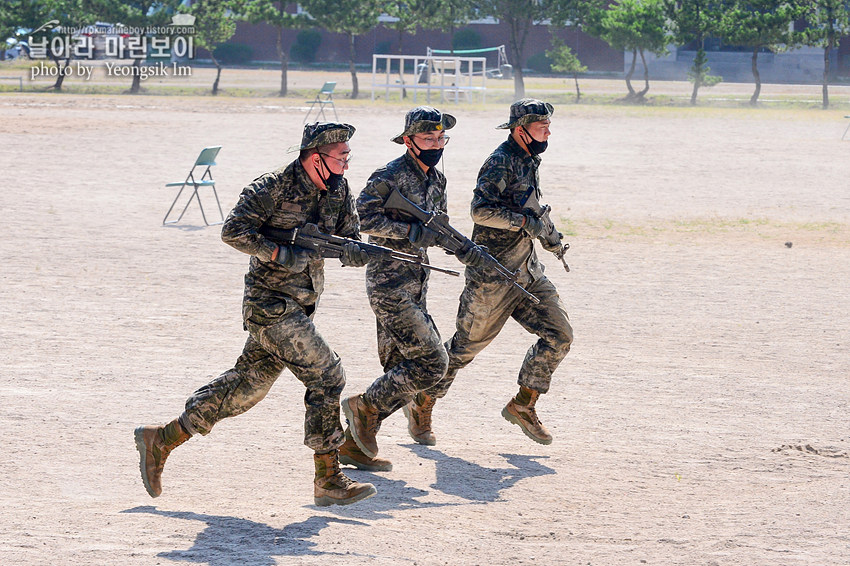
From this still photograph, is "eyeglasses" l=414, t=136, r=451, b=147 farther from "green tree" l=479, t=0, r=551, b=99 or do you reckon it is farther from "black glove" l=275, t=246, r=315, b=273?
"green tree" l=479, t=0, r=551, b=99

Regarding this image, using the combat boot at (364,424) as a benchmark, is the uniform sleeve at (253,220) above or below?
Answer: above

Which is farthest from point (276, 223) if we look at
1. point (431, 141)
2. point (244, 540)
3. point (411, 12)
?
point (411, 12)

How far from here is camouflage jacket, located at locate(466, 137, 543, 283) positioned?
22.0 ft

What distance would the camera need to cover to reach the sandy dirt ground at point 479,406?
531 centimetres

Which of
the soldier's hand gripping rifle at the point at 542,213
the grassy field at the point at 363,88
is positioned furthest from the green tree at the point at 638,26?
the soldier's hand gripping rifle at the point at 542,213

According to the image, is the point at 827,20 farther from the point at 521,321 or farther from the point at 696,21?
the point at 521,321

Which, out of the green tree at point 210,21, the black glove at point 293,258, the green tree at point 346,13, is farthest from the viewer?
the green tree at point 346,13

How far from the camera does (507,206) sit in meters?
6.86

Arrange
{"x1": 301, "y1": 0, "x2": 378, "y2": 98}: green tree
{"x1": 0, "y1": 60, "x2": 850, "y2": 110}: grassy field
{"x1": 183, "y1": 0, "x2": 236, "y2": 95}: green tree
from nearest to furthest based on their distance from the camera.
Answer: {"x1": 0, "y1": 60, "x2": 850, "y2": 110}: grassy field → {"x1": 183, "y1": 0, "x2": 236, "y2": 95}: green tree → {"x1": 301, "y1": 0, "x2": 378, "y2": 98}: green tree

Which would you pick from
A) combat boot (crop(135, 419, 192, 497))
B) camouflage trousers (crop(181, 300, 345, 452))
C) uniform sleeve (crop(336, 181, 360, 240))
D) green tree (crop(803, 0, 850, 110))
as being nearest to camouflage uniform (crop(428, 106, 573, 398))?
uniform sleeve (crop(336, 181, 360, 240))

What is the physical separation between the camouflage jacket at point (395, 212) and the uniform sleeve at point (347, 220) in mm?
335

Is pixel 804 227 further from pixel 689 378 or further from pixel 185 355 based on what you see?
pixel 185 355

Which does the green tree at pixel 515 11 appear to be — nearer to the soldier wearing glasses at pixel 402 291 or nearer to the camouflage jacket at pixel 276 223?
the soldier wearing glasses at pixel 402 291

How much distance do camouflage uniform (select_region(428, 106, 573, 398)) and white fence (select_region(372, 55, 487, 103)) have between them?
94.1 ft
